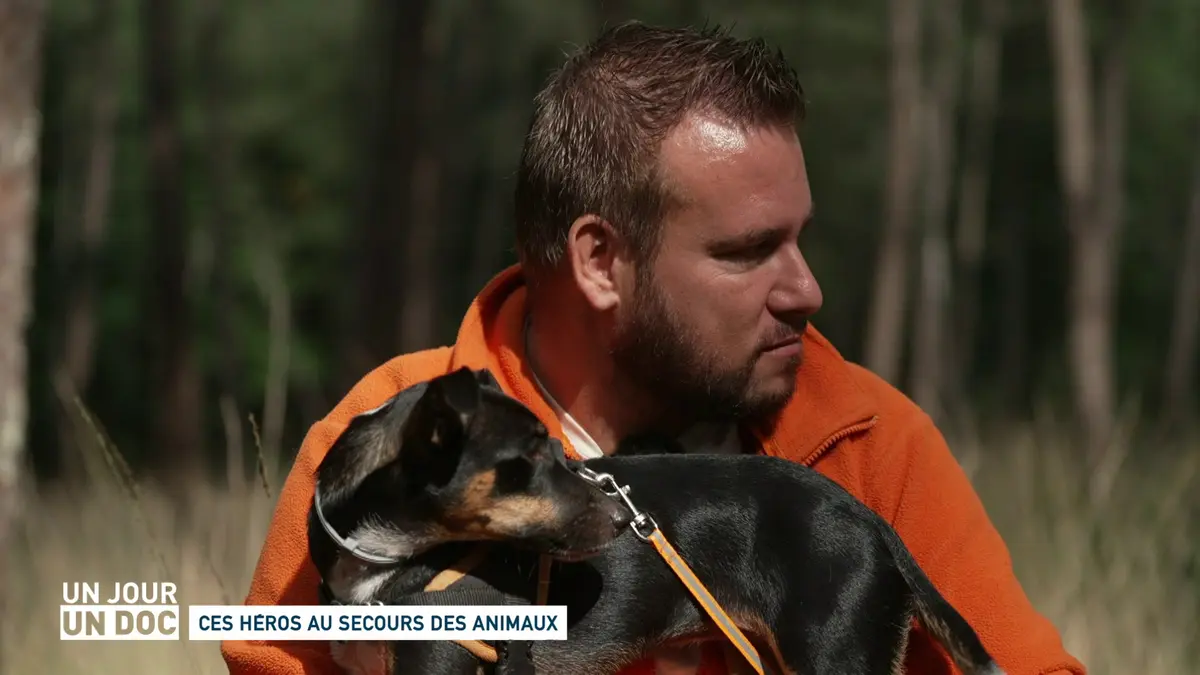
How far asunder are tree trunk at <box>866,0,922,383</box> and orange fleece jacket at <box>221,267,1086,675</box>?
1638 centimetres

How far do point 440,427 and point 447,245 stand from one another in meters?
28.7

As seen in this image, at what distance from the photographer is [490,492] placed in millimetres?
2932

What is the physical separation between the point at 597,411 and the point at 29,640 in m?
3.60

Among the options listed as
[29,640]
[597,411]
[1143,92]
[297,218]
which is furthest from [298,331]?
[597,411]

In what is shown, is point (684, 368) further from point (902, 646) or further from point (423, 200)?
point (423, 200)

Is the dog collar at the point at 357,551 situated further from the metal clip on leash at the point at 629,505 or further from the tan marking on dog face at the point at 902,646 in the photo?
the tan marking on dog face at the point at 902,646

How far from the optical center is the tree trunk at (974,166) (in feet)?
81.7

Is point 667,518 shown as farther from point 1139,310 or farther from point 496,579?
point 1139,310

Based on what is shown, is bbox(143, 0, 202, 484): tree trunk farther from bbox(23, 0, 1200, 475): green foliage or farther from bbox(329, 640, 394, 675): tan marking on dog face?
bbox(329, 640, 394, 675): tan marking on dog face

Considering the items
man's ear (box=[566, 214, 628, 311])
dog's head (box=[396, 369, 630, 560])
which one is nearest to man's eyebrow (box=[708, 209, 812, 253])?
man's ear (box=[566, 214, 628, 311])

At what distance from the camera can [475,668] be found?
9.42 feet

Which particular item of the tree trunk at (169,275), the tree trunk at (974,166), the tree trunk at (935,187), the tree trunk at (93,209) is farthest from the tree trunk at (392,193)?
the tree trunk at (93,209)

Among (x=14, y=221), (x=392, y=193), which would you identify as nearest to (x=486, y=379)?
(x=14, y=221)

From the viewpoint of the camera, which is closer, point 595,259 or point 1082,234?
point 595,259
